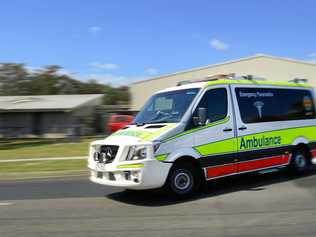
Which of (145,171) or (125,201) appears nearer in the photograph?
(145,171)

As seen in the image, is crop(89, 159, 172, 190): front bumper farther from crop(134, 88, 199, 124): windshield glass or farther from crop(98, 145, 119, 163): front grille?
crop(134, 88, 199, 124): windshield glass

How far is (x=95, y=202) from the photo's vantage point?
826 centimetres

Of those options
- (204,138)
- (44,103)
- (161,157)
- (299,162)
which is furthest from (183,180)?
(44,103)

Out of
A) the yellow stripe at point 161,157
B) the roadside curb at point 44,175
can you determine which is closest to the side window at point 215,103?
the yellow stripe at point 161,157

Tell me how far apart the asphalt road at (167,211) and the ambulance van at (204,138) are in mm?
462

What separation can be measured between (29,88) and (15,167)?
4991 cm

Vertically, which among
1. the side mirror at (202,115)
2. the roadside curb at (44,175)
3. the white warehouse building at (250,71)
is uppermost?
the white warehouse building at (250,71)

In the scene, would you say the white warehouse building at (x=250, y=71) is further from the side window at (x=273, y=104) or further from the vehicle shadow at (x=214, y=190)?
the vehicle shadow at (x=214, y=190)

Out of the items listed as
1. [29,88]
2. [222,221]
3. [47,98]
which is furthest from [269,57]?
[29,88]

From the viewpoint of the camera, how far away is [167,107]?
8.76 metres

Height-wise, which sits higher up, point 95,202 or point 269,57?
point 269,57

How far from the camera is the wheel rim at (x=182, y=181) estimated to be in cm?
810

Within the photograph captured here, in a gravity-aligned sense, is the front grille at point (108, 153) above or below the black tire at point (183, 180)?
above

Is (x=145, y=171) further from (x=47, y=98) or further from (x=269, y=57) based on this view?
(x=47, y=98)
